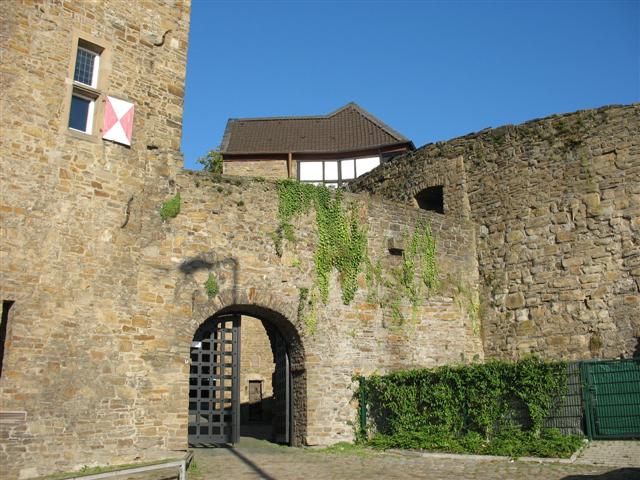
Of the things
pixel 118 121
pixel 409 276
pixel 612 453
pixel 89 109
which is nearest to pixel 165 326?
pixel 118 121

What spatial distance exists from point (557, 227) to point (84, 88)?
9.08 m

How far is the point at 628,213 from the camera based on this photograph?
42.9 feet

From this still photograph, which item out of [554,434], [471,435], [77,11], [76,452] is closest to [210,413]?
[76,452]

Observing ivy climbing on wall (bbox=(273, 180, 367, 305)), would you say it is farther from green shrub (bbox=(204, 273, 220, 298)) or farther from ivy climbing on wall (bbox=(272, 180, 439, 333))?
green shrub (bbox=(204, 273, 220, 298))

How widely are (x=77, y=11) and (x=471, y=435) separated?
29.8 feet

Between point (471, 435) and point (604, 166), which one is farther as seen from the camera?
point (604, 166)

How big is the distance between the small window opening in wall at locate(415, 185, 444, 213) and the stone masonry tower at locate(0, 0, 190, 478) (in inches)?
278

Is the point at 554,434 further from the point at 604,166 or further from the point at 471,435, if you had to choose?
the point at 604,166

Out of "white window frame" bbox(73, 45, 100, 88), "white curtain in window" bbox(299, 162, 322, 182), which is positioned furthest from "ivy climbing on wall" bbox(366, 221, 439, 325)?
"white curtain in window" bbox(299, 162, 322, 182)

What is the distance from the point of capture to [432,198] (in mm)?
17406

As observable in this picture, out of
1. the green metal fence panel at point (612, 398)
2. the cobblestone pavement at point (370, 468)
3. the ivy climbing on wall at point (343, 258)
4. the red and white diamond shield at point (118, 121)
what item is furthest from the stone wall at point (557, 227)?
the red and white diamond shield at point (118, 121)

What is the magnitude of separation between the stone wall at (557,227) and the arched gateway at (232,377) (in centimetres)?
434

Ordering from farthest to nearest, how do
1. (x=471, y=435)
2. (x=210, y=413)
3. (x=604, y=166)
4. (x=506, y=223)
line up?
(x=506, y=223) < (x=604, y=166) < (x=210, y=413) < (x=471, y=435)

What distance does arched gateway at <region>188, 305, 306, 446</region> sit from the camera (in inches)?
488
